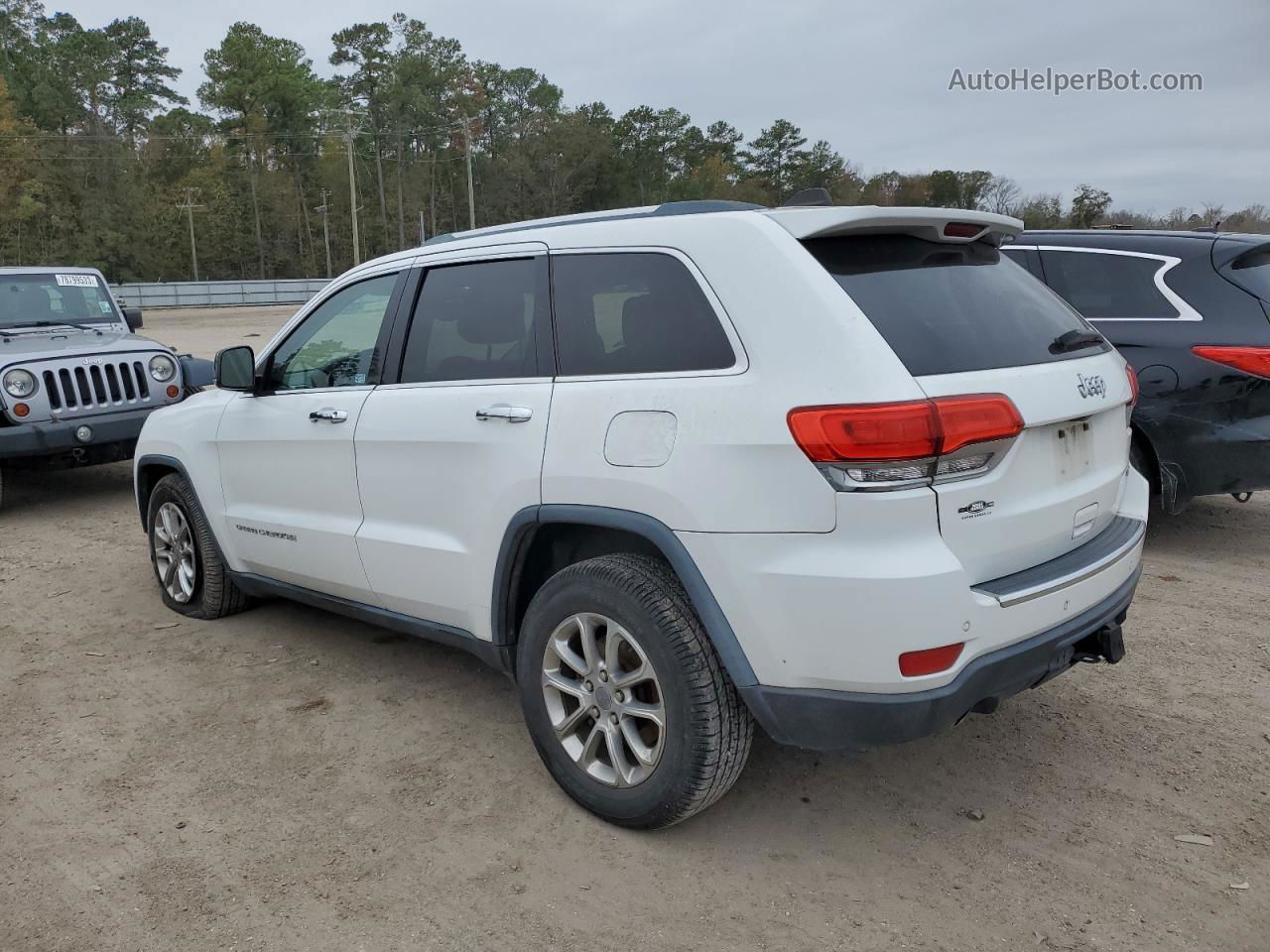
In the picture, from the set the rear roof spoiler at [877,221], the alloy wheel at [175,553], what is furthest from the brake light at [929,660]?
the alloy wheel at [175,553]

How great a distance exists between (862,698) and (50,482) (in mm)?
9071

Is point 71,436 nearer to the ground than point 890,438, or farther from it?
nearer to the ground

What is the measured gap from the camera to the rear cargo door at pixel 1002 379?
8.49ft

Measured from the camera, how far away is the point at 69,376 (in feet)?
25.5

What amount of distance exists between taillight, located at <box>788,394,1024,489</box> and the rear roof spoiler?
1.94 ft

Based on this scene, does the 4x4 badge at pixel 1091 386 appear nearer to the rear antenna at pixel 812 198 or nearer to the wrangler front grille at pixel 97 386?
the rear antenna at pixel 812 198

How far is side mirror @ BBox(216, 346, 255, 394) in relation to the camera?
14.4 ft

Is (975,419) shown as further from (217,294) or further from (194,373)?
(217,294)

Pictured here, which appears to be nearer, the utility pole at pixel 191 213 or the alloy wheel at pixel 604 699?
the alloy wheel at pixel 604 699

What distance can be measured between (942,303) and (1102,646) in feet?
3.70

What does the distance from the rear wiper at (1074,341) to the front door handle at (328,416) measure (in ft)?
8.40

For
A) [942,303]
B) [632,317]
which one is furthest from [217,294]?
[942,303]

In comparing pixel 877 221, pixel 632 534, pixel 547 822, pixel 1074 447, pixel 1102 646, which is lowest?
pixel 547 822

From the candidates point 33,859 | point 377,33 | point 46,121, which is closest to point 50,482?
point 33,859
